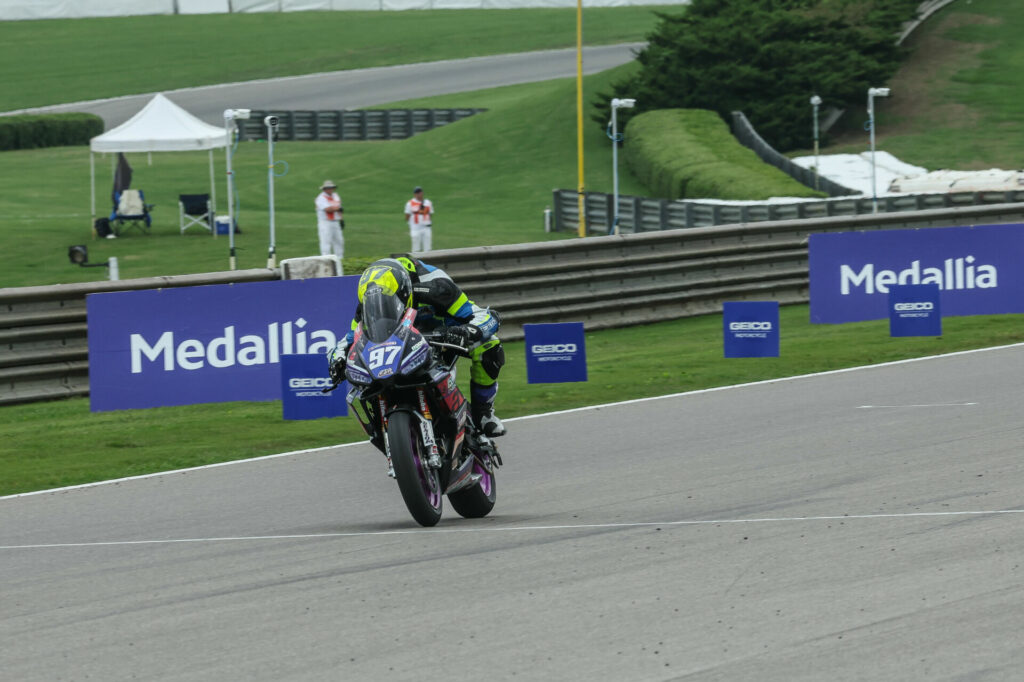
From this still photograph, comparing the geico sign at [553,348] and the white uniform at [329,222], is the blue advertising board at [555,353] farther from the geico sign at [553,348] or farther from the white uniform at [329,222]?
the white uniform at [329,222]


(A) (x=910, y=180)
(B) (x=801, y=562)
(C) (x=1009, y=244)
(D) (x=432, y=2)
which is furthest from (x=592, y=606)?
(D) (x=432, y=2)

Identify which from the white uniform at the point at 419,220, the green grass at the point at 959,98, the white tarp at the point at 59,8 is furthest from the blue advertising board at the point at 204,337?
the white tarp at the point at 59,8

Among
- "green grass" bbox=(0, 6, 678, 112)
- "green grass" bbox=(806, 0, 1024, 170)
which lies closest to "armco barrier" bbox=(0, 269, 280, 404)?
"green grass" bbox=(806, 0, 1024, 170)

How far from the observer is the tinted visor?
845 centimetres

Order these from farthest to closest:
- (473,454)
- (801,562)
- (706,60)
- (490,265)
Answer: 1. (706,60)
2. (490,265)
3. (473,454)
4. (801,562)

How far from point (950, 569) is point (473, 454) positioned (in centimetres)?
310

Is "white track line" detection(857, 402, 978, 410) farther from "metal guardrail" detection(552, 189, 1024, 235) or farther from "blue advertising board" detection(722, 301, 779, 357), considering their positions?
"metal guardrail" detection(552, 189, 1024, 235)

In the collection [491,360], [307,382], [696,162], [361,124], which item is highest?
[361,124]

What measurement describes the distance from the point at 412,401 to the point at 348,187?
38.6 m

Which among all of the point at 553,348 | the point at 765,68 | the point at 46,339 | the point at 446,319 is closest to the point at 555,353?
the point at 553,348

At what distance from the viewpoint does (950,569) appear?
7027 mm

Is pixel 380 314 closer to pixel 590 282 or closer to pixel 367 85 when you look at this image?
pixel 590 282

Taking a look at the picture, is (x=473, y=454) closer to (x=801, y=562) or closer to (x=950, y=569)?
(x=801, y=562)

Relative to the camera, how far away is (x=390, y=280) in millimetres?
8594
